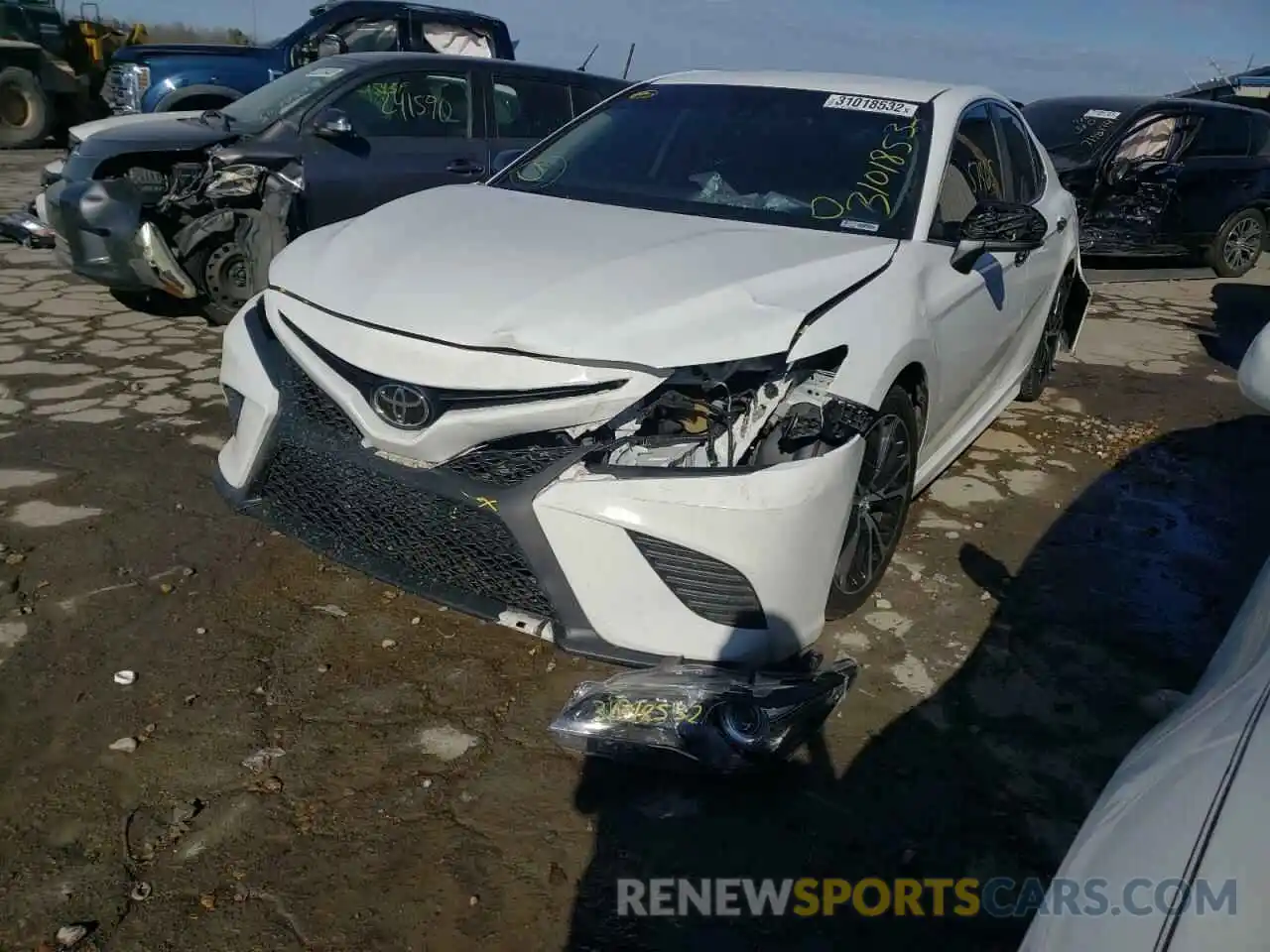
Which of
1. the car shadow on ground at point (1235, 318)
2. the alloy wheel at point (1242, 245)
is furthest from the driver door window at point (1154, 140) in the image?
the car shadow on ground at point (1235, 318)

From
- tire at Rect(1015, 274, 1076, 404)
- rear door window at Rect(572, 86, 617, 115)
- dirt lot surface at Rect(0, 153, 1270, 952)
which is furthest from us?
rear door window at Rect(572, 86, 617, 115)

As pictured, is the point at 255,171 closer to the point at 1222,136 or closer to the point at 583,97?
the point at 583,97

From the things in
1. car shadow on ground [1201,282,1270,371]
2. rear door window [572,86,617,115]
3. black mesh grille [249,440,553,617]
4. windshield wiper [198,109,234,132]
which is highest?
rear door window [572,86,617,115]

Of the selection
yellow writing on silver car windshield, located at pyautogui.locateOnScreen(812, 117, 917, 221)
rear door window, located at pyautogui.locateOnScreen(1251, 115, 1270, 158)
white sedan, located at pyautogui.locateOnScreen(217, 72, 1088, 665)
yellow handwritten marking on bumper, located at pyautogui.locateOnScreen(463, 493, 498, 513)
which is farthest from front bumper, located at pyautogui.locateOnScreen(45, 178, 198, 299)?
rear door window, located at pyautogui.locateOnScreen(1251, 115, 1270, 158)

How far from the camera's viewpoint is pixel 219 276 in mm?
5887

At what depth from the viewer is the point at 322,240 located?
319 centimetres

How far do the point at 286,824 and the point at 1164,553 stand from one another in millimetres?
3244

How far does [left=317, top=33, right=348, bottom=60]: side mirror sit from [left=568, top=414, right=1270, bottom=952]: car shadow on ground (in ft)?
28.8

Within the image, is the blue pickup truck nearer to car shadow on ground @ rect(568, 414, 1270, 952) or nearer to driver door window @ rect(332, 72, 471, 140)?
driver door window @ rect(332, 72, 471, 140)

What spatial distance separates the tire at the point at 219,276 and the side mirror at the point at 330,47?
16.5ft

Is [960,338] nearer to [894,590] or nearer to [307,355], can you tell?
[894,590]

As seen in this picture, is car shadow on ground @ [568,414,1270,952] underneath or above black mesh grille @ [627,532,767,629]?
underneath

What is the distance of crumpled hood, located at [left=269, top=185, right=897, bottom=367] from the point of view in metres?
2.50

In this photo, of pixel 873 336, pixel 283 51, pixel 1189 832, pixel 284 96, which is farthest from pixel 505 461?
pixel 283 51
